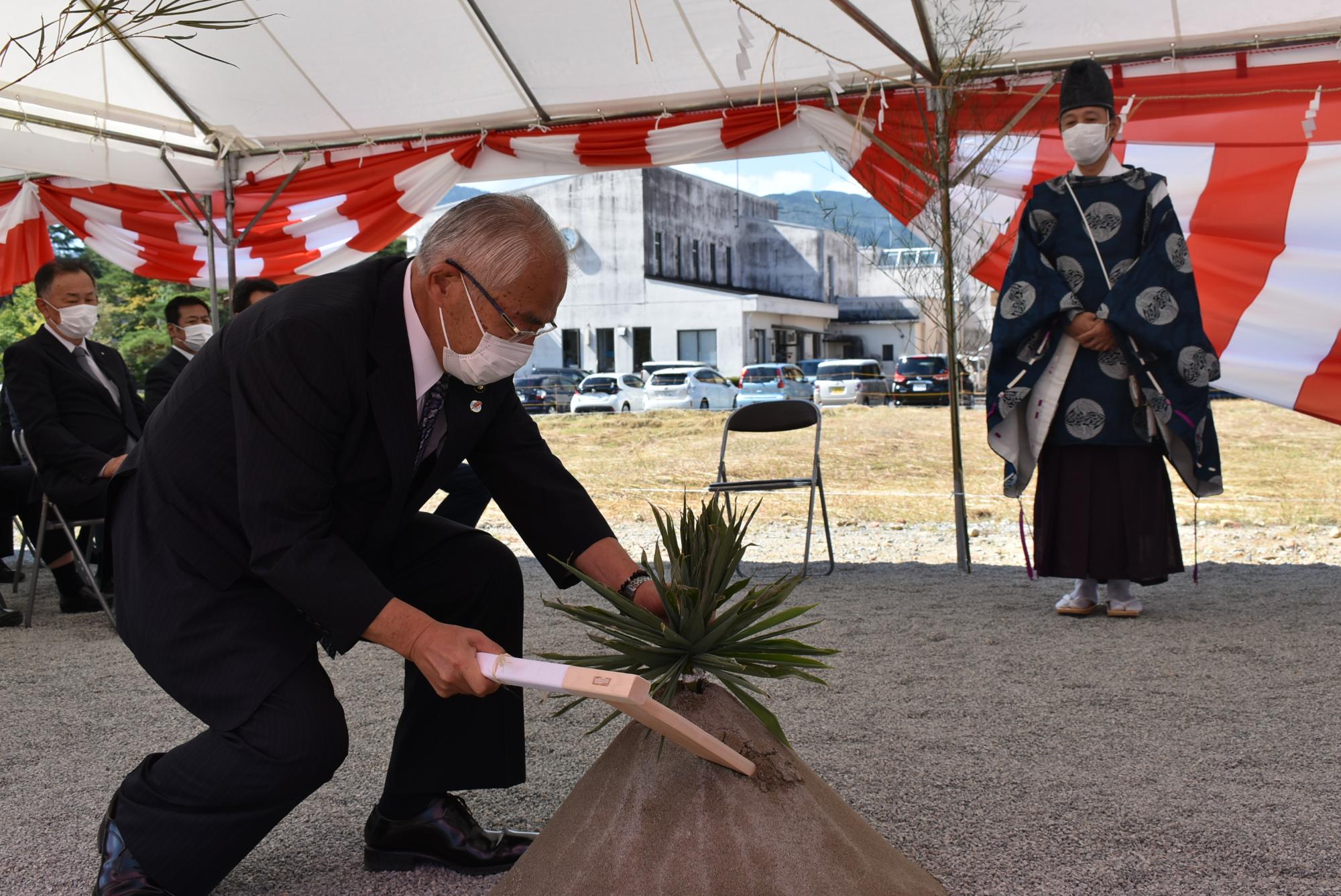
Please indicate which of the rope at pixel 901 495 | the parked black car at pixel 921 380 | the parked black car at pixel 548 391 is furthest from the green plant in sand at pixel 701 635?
Result: the parked black car at pixel 921 380

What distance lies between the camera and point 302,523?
1.85 meters

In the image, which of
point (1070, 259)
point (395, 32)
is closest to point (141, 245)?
point (395, 32)

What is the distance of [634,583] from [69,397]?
12.7 ft

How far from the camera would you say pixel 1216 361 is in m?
4.46

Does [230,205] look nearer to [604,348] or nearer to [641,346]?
[641,346]

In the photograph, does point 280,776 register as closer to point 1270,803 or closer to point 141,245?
point 1270,803

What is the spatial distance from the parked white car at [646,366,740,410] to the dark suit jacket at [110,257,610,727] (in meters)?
18.2

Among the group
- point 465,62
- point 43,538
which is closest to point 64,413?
point 43,538

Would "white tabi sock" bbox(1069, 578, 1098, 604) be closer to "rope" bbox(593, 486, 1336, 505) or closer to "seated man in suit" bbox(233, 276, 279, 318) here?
"rope" bbox(593, 486, 1336, 505)

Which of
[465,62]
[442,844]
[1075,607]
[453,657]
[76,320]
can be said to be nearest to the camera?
[453,657]

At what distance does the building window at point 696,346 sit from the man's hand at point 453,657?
87.4 feet

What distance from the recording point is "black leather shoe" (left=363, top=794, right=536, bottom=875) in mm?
2221

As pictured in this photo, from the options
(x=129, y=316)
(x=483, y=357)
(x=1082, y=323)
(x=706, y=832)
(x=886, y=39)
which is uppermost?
(x=129, y=316)

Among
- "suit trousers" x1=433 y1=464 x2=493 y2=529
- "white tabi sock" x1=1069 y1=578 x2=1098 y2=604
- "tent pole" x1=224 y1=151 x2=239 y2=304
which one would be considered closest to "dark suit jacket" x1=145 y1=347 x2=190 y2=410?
"tent pole" x1=224 y1=151 x2=239 y2=304
